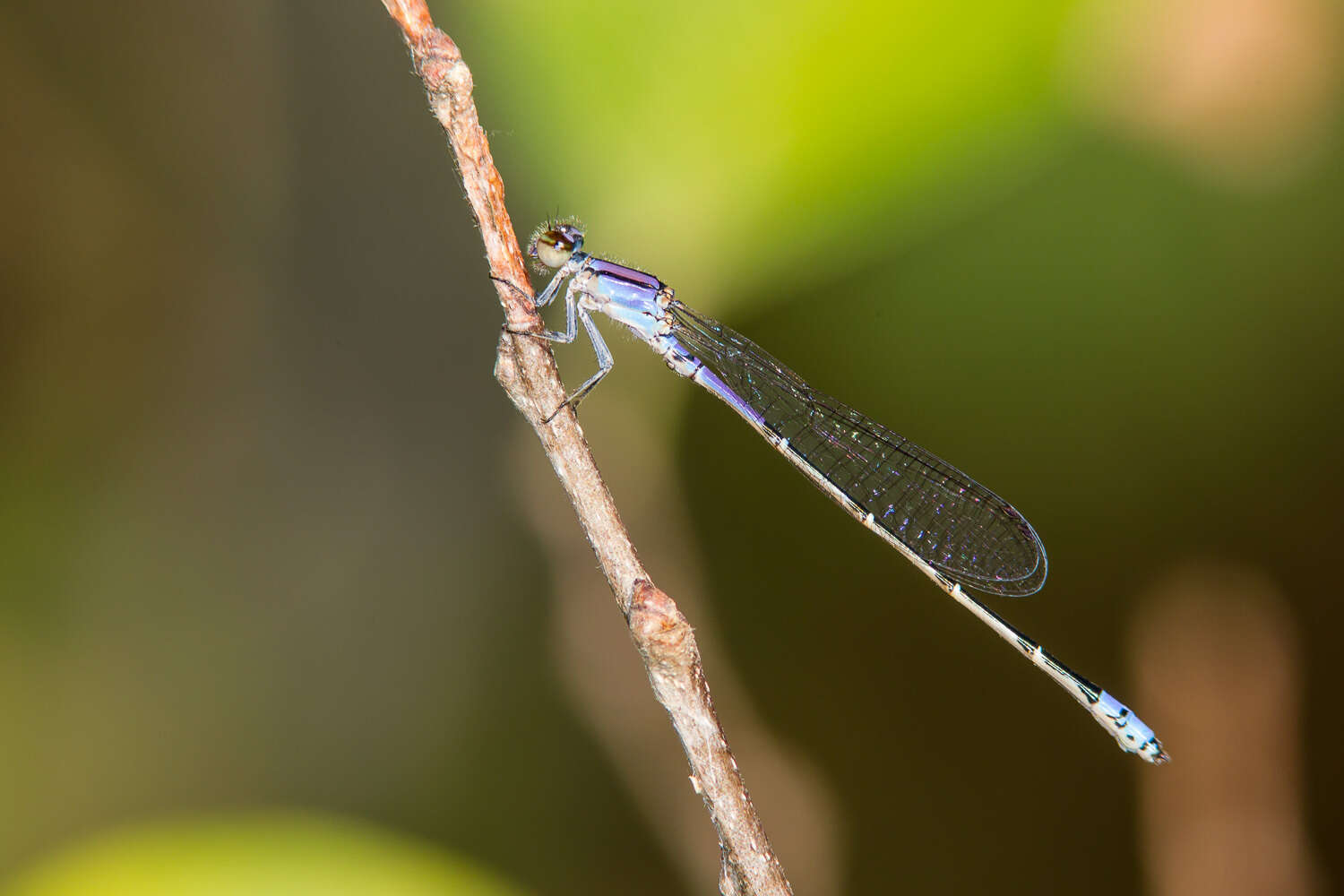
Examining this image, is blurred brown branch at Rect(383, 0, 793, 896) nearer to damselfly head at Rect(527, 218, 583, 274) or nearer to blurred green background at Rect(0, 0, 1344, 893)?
damselfly head at Rect(527, 218, 583, 274)

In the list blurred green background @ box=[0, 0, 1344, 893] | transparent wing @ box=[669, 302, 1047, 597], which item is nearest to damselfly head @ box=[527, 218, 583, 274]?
blurred green background @ box=[0, 0, 1344, 893]

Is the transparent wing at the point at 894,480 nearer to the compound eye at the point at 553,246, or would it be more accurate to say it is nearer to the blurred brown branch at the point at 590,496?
the compound eye at the point at 553,246

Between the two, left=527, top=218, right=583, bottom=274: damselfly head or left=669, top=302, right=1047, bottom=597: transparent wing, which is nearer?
left=527, top=218, right=583, bottom=274: damselfly head

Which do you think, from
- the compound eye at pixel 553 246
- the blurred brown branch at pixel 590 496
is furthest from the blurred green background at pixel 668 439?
the blurred brown branch at pixel 590 496

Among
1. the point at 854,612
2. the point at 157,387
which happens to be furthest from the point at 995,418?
the point at 157,387

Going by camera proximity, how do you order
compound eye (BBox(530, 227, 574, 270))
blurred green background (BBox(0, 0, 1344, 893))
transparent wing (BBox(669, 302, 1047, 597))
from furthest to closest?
1. transparent wing (BBox(669, 302, 1047, 597))
2. blurred green background (BBox(0, 0, 1344, 893))
3. compound eye (BBox(530, 227, 574, 270))

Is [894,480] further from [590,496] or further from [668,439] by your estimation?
[590,496]

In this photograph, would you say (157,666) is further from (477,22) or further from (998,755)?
(998,755)

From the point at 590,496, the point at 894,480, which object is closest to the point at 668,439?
the point at 894,480
